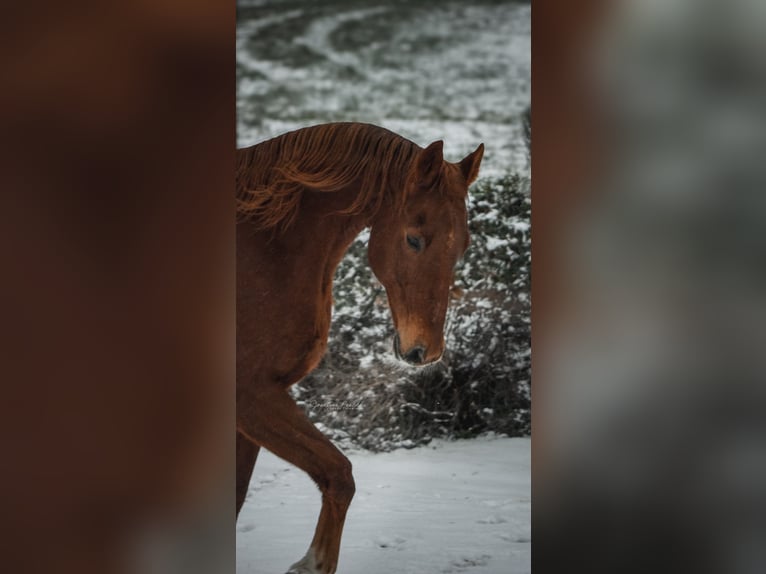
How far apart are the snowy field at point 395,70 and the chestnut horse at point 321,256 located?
0.07 metres

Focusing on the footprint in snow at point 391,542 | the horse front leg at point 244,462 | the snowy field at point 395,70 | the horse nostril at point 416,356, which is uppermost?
the snowy field at point 395,70

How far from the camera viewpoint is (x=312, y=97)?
9.34 ft

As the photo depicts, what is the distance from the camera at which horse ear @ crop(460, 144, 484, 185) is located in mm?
2807

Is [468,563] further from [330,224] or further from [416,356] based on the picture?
[330,224]

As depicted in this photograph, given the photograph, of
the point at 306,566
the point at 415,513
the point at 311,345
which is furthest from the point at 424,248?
the point at 306,566

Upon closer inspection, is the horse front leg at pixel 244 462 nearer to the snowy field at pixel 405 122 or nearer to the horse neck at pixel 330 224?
the snowy field at pixel 405 122

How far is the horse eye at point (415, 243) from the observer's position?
2.84 meters

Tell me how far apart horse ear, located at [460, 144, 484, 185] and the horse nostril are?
60 cm
